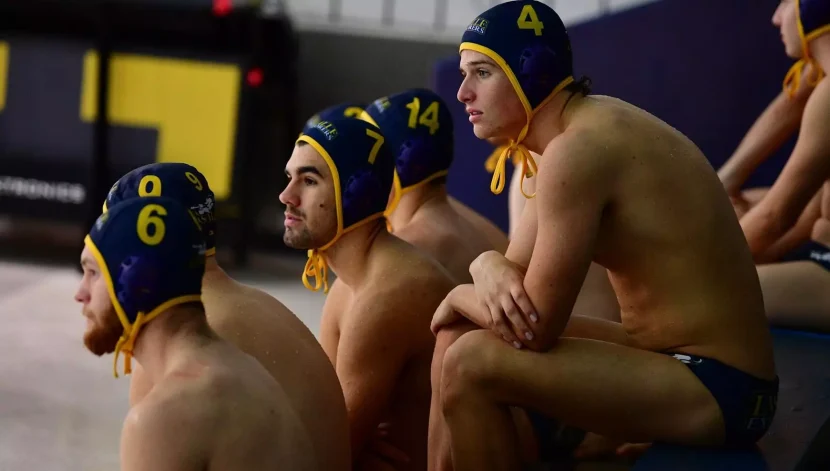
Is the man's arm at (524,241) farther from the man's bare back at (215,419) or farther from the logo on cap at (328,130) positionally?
the man's bare back at (215,419)

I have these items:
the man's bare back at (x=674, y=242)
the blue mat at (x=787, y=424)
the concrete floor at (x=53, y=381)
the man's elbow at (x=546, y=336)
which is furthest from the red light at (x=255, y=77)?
the man's elbow at (x=546, y=336)

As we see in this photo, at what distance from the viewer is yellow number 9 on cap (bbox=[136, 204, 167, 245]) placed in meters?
1.59

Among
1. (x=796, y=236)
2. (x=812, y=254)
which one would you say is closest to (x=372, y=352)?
(x=812, y=254)

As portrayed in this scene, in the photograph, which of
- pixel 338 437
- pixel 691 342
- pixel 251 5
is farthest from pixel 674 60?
pixel 338 437

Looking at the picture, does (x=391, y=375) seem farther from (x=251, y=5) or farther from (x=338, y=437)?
(x=251, y=5)

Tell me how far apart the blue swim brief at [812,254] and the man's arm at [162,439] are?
248cm

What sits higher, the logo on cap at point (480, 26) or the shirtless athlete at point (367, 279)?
the logo on cap at point (480, 26)

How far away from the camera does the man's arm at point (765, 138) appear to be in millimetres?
3689

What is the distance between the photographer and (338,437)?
76.0 inches

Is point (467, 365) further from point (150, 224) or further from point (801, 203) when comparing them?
point (801, 203)

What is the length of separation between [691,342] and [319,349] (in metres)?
0.78

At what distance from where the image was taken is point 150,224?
1593 millimetres

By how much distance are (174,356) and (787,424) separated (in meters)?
1.43

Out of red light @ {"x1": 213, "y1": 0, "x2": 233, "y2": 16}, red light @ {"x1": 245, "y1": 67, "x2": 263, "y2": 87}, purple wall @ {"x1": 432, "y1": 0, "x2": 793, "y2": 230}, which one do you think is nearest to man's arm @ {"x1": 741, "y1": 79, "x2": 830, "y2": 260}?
purple wall @ {"x1": 432, "y1": 0, "x2": 793, "y2": 230}
